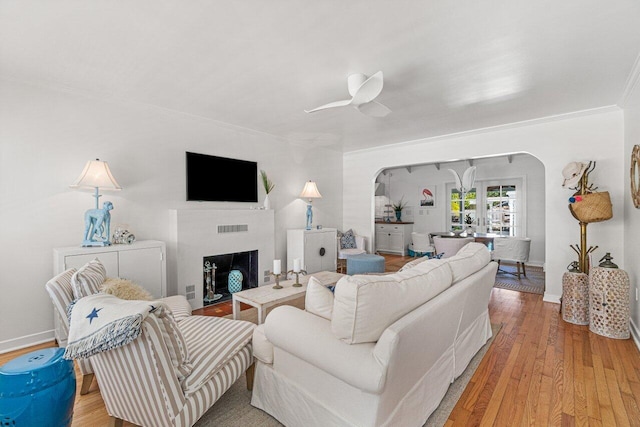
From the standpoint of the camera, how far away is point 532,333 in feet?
9.52

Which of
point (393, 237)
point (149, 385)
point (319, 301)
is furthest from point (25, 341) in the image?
point (393, 237)

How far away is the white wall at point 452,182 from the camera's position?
6289 millimetres

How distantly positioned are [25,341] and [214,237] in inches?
75.9

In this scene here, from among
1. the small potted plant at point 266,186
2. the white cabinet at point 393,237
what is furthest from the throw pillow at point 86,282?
the white cabinet at point 393,237

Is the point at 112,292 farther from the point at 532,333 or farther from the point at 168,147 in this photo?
the point at 532,333

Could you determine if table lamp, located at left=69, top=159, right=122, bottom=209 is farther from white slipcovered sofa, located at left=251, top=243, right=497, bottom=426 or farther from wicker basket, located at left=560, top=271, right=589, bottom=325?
wicker basket, located at left=560, top=271, right=589, bottom=325

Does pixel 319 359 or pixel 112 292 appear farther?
pixel 112 292

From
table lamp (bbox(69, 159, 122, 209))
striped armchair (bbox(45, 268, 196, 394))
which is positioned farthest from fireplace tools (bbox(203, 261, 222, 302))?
striped armchair (bbox(45, 268, 196, 394))

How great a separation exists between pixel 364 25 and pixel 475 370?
102 inches

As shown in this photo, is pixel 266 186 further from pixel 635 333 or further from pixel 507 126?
Answer: pixel 635 333

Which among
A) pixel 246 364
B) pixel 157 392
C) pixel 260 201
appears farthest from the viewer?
pixel 260 201

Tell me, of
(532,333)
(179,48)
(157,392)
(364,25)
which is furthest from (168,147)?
(532,333)

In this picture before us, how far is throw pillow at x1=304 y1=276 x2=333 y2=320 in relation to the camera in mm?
1609

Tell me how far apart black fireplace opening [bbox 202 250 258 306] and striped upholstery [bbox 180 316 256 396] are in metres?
1.77
